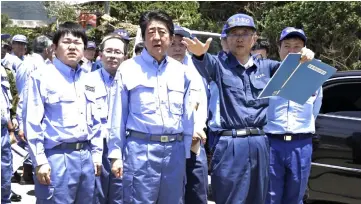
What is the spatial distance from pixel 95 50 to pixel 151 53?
5055 millimetres

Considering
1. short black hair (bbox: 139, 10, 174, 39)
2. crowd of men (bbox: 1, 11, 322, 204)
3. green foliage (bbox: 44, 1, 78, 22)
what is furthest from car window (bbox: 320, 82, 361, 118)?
green foliage (bbox: 44, 1, 78, 22)

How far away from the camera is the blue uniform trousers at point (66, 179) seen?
3840 millimetres

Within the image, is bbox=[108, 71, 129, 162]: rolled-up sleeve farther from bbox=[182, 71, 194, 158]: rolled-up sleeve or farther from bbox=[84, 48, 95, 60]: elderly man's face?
bbox=[84, 48, 95, 60]: elderly man's face

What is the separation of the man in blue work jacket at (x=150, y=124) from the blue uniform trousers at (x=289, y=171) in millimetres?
1327

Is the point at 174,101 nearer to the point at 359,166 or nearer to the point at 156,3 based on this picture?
the point at 359,166

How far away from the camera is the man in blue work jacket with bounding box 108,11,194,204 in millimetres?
3621

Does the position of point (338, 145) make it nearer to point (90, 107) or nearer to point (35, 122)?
point (90, 107)

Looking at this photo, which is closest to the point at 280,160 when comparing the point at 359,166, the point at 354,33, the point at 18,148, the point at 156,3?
the point at 359,166

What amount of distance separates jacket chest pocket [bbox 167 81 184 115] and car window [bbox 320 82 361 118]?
230 centimetres

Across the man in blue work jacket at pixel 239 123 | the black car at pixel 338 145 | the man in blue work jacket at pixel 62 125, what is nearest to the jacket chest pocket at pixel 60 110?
the man in blue work jacket at pixel 62 125

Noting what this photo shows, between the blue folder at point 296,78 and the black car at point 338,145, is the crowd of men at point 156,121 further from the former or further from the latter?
the black car at point 338,145

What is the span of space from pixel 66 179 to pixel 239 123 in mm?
1326

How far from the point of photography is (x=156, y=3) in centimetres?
1666

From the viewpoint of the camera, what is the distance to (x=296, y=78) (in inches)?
161
